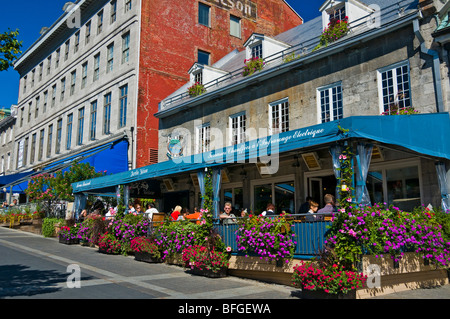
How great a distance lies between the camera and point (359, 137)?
8.52 meters

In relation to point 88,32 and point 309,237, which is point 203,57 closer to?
point 88,32

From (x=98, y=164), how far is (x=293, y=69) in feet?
39.5

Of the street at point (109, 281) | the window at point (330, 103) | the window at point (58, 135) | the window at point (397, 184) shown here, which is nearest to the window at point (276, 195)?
the window at point (330, 103)

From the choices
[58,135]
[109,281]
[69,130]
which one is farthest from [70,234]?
[58,135]

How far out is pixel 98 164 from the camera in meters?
22.9

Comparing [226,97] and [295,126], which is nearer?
[295,126]

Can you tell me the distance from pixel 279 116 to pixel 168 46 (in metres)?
12.4

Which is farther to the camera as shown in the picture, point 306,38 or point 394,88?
point 306,38

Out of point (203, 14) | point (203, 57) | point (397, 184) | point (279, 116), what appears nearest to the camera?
point (397, 184)

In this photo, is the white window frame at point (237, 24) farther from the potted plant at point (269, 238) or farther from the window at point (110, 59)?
the potted plant at point (269, 238)

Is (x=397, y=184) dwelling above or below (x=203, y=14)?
below

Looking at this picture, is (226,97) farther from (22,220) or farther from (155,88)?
(22,220)

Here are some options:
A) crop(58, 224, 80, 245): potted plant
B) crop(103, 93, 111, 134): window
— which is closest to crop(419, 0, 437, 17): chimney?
crop(58, 224, 80, 245): potted plant
